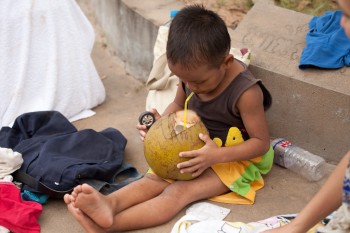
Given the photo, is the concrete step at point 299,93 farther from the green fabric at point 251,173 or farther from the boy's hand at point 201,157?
the boy's hand at point 201,157

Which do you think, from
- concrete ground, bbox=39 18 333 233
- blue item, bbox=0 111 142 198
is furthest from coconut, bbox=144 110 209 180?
blue item, bbox=0 111 142 198

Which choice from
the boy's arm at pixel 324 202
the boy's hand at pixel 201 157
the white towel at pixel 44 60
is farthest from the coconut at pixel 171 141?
the white towel at pixel 44 60

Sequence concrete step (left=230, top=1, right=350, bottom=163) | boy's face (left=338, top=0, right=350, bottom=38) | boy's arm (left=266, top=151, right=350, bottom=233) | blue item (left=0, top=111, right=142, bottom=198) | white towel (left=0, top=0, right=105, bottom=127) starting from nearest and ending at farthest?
boy's face (left=338, top=0, right=350, bottom=38) → boy's arm (left=266, top=151, right=350, bottom=233) → blue item (left=0, top=111, right=142, bottom=198) → concrete step (left=230, top=1, right=350, bottom=163) → white towel (left=0, top=0, right=105, bottom=127)

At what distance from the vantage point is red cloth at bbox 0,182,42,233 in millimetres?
2816

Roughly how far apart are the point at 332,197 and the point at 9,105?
285cm

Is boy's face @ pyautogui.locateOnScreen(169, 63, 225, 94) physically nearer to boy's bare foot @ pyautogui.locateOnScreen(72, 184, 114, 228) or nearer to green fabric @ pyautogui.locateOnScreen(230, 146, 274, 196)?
green fabric @ pyautogui.locateOnScreen(230, 146, 274, 196)

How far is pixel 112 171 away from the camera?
3221mm

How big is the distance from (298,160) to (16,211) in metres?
1.72

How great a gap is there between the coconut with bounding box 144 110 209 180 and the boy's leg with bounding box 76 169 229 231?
0.07m

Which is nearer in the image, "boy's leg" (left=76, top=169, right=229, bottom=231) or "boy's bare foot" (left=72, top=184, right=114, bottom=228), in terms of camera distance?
"boy's bare foot" (left=72, top=184, right=114, bottom=228)

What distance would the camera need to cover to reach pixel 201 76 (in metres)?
2.70

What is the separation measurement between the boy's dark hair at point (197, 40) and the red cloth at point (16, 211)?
1.14m

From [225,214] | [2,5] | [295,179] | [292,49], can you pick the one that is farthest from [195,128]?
[2,5]

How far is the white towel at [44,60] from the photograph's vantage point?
407 cm
